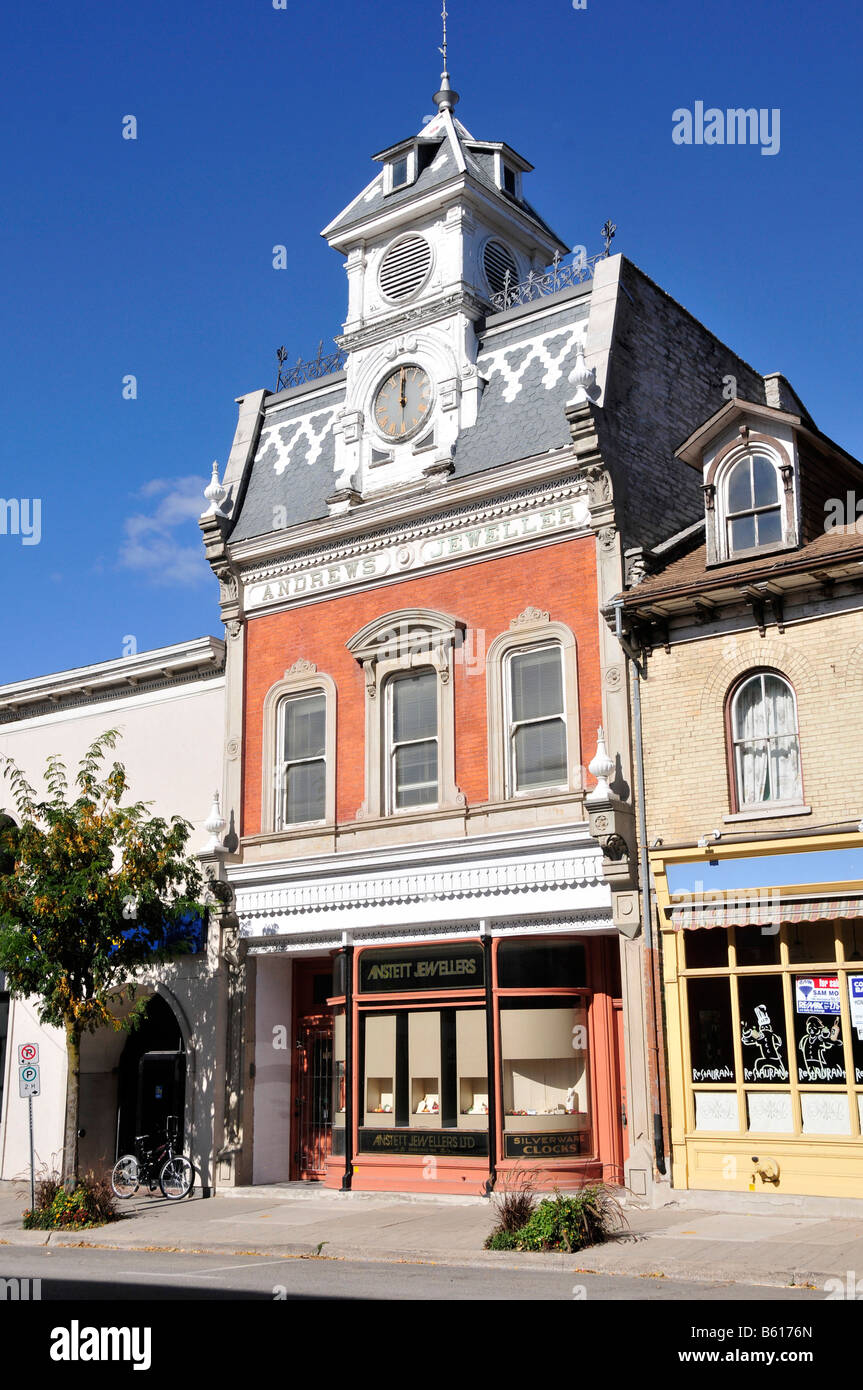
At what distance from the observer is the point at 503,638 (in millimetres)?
20719

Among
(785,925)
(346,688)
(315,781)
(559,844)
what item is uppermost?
(346,688)

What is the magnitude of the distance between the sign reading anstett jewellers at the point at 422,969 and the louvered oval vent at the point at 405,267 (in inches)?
449

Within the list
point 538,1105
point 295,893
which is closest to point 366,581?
point 295,893

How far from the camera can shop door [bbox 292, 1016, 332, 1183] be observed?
73.8 ft

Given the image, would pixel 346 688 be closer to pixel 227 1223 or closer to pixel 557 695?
pixel 557 695

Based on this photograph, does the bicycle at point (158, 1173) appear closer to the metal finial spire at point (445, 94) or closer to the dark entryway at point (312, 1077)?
the dark entryway at point (312, 1077)

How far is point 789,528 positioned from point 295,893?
386 inches

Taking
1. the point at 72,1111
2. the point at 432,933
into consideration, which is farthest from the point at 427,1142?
the point at 72,1111

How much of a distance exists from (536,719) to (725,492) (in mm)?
4321

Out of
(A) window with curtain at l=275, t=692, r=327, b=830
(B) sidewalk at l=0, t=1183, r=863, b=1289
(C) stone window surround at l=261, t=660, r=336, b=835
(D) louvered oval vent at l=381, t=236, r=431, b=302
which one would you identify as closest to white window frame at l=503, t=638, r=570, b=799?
(C) stone window surround at l=261, t=660, r=336, b=835

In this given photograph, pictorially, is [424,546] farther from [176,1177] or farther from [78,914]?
[176,1177]

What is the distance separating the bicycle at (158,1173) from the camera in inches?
857

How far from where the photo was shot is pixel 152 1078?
2428cm

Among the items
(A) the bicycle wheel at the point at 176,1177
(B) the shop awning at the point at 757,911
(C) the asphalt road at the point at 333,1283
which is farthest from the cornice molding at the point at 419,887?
(C) the asphalt road at the point at 333,1283
